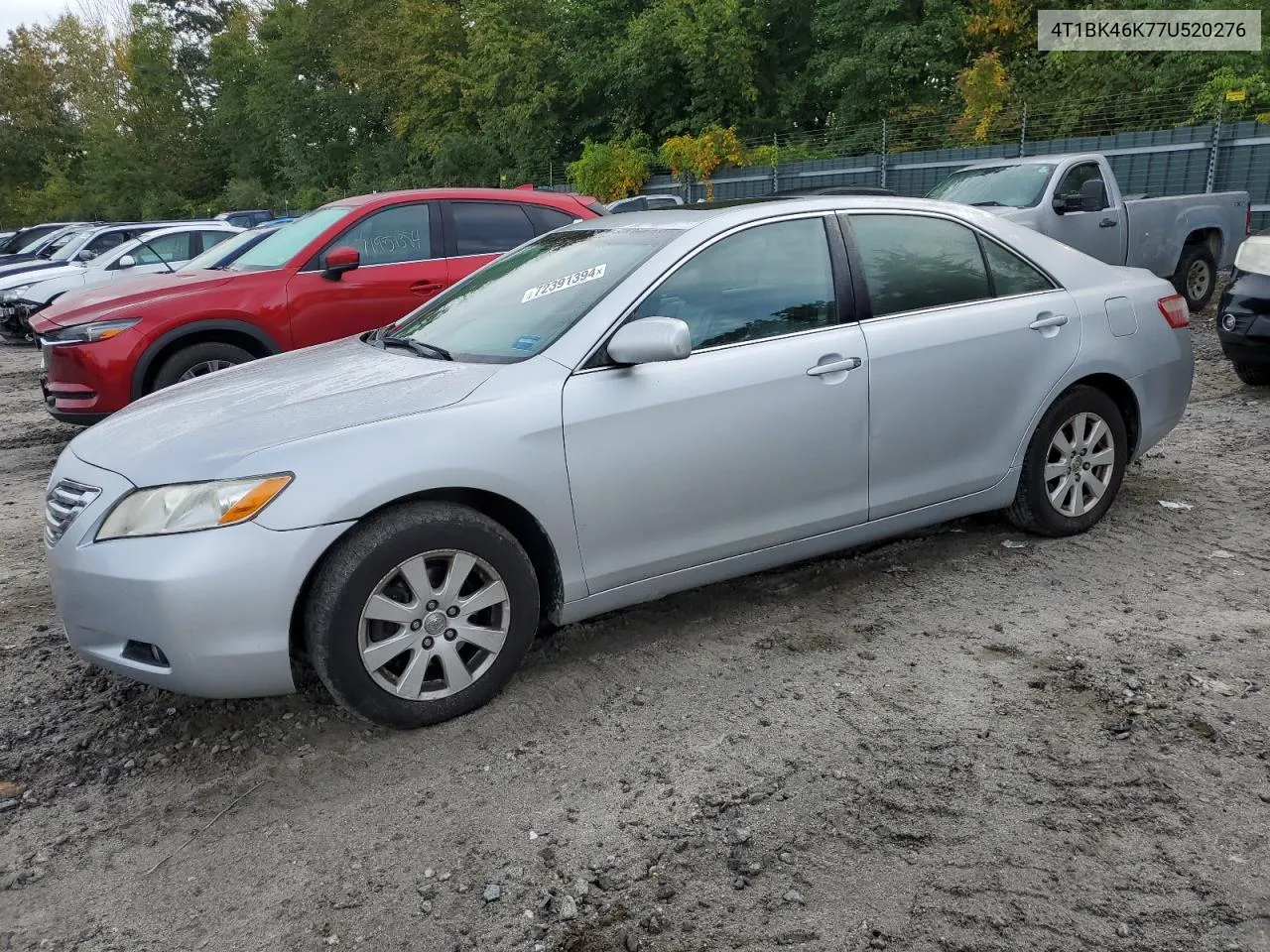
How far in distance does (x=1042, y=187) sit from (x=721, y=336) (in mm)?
7925

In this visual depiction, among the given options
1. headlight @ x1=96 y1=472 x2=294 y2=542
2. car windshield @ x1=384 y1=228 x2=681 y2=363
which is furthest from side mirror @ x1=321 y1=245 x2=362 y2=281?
headlight @ x1=96 y1=472 x2=294 y2=542

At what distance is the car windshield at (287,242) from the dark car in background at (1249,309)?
6.22 metres

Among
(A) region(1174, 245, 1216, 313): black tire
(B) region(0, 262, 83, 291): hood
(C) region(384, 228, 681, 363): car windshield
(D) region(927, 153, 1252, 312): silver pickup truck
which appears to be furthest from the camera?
(B) region(0, 262, 83, 291): hood

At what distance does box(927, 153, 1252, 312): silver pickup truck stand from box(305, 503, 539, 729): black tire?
25.8 ft

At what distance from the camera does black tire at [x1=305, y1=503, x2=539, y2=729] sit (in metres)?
3.15

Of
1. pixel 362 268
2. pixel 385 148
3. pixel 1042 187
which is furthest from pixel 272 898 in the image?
pixel 385 148

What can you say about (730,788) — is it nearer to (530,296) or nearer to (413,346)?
(530,296)

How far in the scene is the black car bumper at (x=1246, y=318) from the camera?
7090mm

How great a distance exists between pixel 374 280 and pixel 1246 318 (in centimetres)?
599

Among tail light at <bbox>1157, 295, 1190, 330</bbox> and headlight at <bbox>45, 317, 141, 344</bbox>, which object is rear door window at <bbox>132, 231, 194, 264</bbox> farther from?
tail light at <bbox>1157, 295, 1190, 330</bbox>

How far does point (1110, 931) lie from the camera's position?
7.82ft

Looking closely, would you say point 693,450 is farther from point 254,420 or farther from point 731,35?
point 731,35

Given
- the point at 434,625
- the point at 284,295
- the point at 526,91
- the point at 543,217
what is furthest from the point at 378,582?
the point at 526,91

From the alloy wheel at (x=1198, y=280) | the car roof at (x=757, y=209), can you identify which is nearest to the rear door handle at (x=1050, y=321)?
the car roof at (x=757, y=209)
